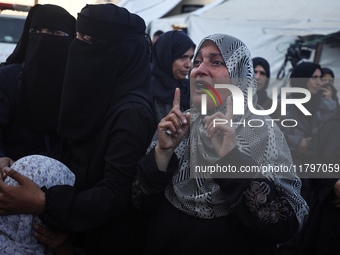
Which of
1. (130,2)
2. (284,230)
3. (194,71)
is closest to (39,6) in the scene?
(194,71)

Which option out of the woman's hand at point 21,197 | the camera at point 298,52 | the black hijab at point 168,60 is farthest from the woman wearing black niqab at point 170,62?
the camera at point 298,52

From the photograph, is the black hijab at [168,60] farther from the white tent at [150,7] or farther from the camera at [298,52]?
the white tent at [150,7]

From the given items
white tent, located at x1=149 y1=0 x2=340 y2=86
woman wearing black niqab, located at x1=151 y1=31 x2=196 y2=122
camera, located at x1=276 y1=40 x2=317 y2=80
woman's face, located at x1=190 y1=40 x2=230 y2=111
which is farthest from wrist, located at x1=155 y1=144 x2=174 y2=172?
white tent, located at x1=149 y1=0 x2=340 y2=86

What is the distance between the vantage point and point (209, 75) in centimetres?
163

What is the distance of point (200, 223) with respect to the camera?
1.57 meters

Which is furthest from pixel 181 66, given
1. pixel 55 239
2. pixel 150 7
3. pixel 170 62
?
pixel 150 7

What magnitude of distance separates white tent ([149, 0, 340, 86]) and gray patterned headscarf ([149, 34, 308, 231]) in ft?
18.2

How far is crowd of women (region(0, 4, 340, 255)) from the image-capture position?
58.2 inches

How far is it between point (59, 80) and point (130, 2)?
8.72 metres

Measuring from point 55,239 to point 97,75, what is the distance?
0.67m

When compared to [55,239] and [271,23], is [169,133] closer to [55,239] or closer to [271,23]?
[55,239]

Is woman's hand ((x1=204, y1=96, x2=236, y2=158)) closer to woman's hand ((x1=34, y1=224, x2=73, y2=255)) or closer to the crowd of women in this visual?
the crowd of women

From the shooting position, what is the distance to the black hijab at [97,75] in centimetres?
169

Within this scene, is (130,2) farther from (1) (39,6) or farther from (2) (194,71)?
(2) (194,71)
